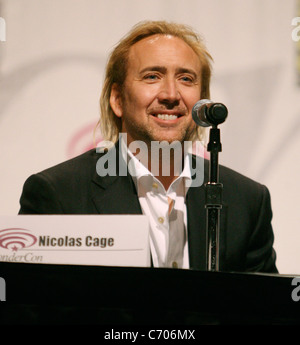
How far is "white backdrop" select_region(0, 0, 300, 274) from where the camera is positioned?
8.97 feet

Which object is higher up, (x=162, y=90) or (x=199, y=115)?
(x=162, y=90)

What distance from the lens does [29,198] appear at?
226 cm

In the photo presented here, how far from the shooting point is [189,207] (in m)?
2.30

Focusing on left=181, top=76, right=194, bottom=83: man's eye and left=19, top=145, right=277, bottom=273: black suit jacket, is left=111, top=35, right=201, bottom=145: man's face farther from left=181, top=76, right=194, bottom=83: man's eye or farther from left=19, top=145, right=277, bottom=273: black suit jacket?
left=19, top=145, right=277, bottom=273: black suit jacket

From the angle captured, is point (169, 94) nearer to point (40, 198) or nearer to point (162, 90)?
point (162, 90)

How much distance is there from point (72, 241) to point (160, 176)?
3.30 feet

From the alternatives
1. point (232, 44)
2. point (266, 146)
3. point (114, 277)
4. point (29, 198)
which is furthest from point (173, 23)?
point (114, 277)

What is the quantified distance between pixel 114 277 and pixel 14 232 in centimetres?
42

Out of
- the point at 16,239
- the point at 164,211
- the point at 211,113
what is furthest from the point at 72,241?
the point at 164,211

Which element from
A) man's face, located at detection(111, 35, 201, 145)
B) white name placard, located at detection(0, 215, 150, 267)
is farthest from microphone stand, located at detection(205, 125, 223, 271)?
man's face, located at detection(111, 35, 201, 145)

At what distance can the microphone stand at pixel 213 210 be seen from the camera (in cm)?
162

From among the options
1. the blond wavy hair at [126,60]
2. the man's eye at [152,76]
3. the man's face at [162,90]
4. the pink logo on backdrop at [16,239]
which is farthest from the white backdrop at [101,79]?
the pink logo on backdrop at [16,239]
